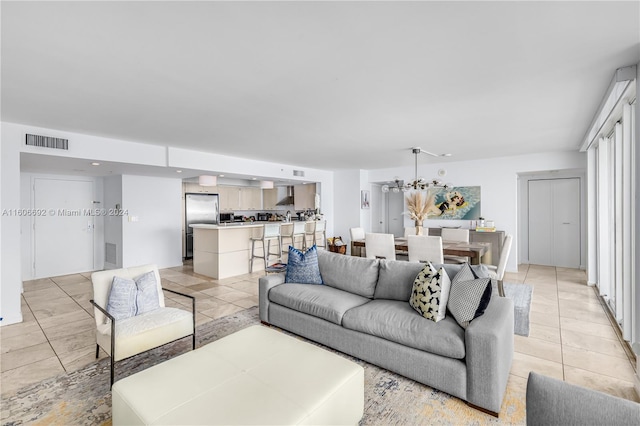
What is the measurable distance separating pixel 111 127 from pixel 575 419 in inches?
192

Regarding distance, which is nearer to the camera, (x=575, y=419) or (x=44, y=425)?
(x=575, y=419)

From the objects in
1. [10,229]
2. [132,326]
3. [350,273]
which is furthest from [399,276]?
[10,229]

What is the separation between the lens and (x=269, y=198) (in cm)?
975

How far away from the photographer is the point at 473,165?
682cm

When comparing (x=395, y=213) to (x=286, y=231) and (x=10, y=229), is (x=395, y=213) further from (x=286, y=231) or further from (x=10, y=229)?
(x=10, y=229)

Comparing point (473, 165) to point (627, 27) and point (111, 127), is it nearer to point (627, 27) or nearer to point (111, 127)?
point (627, 27)

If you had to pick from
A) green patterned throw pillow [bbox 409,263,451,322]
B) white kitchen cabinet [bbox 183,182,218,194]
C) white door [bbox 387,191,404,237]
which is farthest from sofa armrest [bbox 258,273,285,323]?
white door [bbox 387,191,404,237]

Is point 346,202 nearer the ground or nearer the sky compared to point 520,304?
nearer the sky

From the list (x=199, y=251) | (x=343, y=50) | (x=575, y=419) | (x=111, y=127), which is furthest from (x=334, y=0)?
(x=199, y=251)

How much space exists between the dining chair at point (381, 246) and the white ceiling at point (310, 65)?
1.59m

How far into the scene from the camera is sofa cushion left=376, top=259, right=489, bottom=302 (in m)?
2.77

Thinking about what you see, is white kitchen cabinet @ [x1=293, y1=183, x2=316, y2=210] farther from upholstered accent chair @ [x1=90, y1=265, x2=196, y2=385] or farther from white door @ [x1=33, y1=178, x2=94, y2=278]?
upholstered accent chair @ [x1=90, y1=265, x2=196, y2=385]

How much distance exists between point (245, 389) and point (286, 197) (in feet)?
27.5

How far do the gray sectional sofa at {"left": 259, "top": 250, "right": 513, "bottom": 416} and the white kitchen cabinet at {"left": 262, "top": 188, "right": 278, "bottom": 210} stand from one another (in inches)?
251
